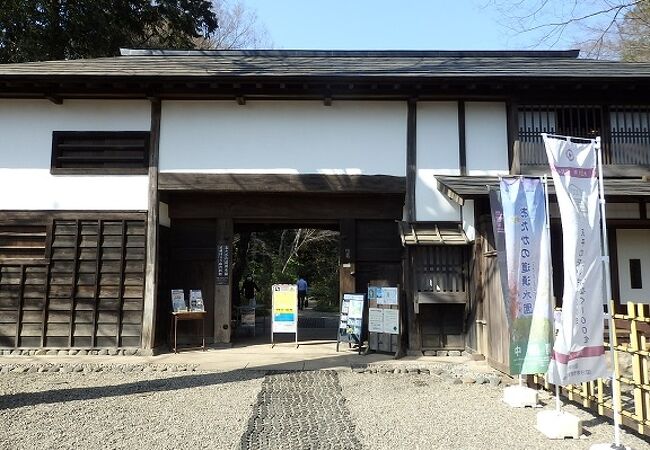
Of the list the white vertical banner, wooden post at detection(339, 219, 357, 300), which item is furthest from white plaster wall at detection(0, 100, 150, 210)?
the white vertical banner

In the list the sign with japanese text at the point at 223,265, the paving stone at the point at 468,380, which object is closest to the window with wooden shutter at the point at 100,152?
the sign with japanese text at the point at 223,265

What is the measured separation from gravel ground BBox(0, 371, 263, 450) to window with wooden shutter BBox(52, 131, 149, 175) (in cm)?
420

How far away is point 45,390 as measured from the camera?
22.4ft

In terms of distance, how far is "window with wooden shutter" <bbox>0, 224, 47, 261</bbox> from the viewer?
9828mm

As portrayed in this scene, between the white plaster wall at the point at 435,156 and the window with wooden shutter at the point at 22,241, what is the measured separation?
7.86 m

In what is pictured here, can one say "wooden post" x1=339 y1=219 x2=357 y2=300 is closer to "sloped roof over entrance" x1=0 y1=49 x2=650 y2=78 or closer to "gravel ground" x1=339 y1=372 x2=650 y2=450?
"gravel ground" x1=339 y1=372 x2=650 y2=450

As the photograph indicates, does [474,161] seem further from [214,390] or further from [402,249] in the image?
[214,390]

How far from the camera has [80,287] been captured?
32.0ft

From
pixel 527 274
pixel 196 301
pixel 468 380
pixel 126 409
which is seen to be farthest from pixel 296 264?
pixel 527 274

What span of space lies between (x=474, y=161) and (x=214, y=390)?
6762mm

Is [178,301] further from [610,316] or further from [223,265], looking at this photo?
[610,316]

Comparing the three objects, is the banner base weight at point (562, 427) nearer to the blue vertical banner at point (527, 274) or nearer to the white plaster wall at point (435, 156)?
the blue vertical banner at point (527, 274)

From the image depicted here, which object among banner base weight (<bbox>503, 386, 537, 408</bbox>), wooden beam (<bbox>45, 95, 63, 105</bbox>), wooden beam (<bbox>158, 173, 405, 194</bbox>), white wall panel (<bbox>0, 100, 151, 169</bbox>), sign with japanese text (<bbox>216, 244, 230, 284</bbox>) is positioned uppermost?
wooden beam (<bbox>45, 95, 63, 105</bbox>)

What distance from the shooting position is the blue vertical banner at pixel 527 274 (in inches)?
207
